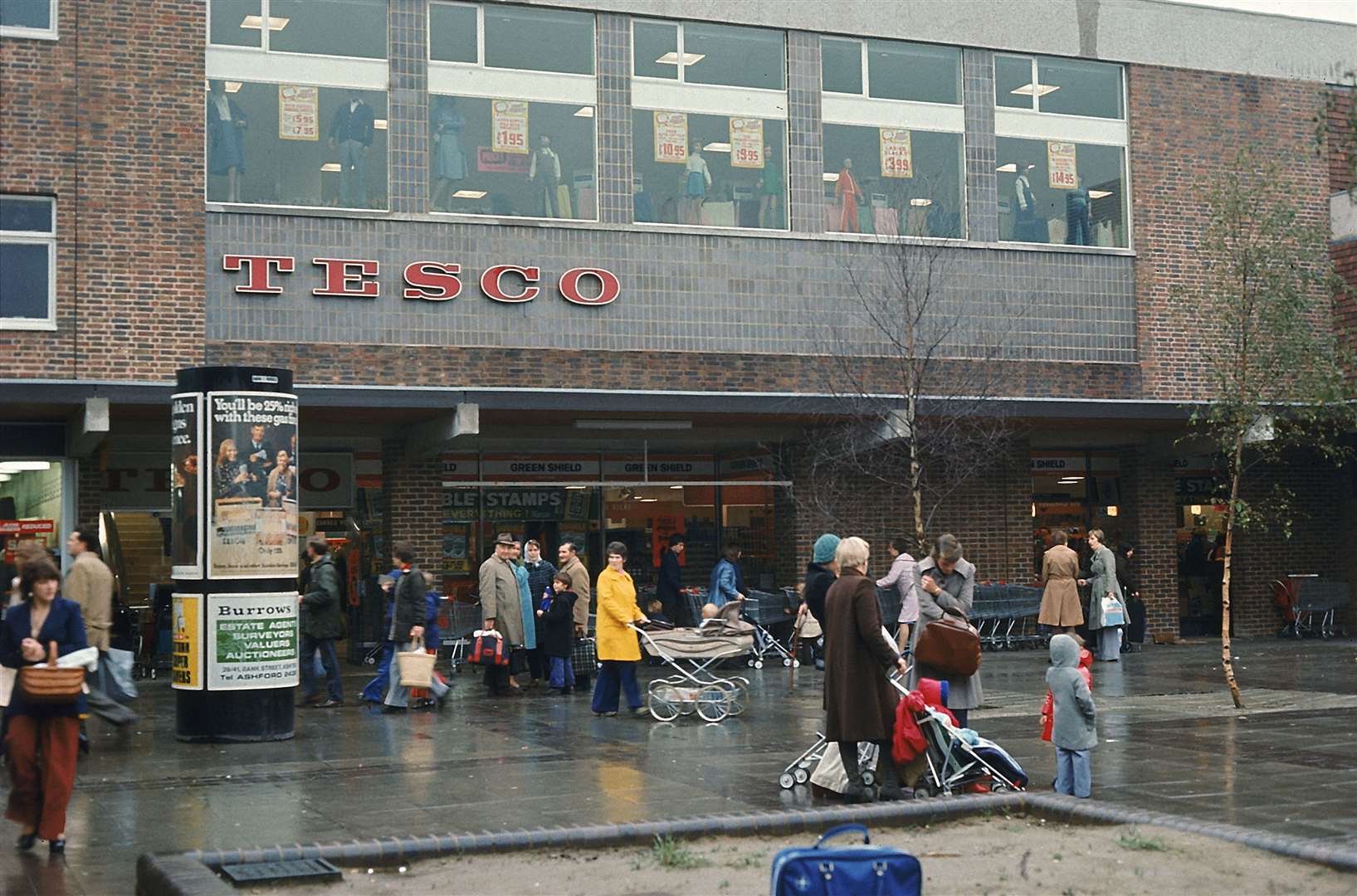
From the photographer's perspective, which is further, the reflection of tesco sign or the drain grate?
the reflection of tesco sign

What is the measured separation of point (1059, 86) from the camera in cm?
2559

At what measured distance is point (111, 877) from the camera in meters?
8.57

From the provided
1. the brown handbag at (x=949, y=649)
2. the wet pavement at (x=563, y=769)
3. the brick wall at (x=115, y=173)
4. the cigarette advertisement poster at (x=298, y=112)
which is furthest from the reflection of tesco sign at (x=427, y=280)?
the brown handbag at (x=949, y=649)

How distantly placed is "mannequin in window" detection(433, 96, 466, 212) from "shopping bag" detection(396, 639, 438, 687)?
7898mm

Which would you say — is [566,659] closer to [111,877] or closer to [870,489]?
[870,489]

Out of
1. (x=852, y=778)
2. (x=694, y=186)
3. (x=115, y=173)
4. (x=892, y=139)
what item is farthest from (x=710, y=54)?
(x=852, y=778)

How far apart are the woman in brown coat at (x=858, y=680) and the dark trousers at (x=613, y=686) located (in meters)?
5.22

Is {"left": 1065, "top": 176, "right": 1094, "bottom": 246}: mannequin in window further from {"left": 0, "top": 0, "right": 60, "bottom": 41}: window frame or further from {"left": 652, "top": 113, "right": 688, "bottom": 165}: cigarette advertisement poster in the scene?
{"left": 0, "top": 0, "right": 60, "bottom": 41}: window frame

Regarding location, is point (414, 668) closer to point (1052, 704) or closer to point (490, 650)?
point (490, 650)

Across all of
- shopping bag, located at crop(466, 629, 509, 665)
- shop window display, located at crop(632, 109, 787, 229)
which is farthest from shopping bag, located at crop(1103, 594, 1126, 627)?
shopping bag, located at crop(466, 629, 509, 665)

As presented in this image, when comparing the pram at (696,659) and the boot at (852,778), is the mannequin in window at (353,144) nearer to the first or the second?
the pram at (696,659)

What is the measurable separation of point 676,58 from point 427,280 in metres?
5.09

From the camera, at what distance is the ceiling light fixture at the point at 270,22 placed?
21.2m

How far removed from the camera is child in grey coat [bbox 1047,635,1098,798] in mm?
10531
